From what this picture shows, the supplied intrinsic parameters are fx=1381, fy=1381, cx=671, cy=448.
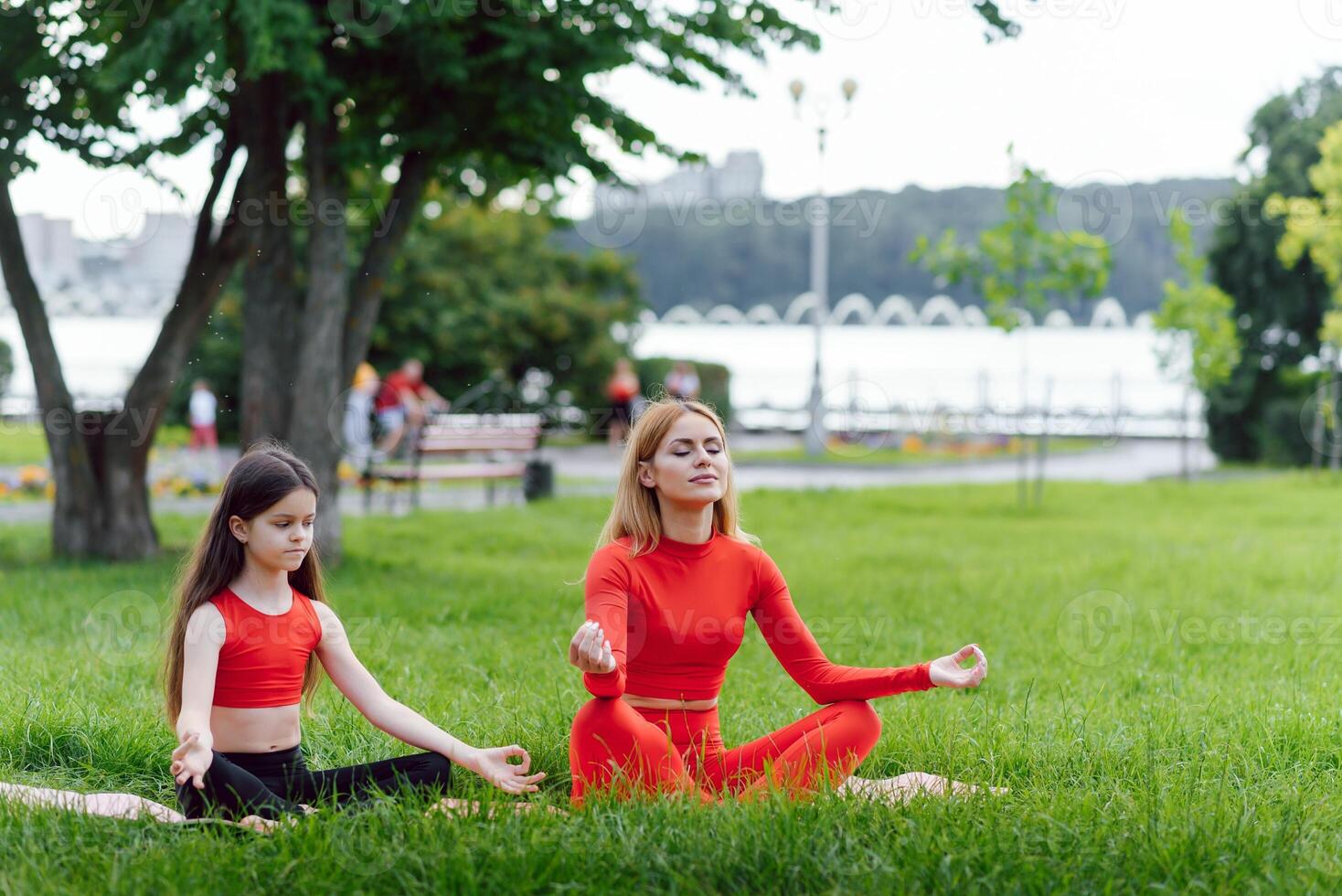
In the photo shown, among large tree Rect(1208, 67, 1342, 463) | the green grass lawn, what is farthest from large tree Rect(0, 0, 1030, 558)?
large tree Rect(1208, 67, 1342, 463)

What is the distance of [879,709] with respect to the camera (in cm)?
518

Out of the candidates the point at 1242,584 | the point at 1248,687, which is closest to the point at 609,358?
the point at 1242,584

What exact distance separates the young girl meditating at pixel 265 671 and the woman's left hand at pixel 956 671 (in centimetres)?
102

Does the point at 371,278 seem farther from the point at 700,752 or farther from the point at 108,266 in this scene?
the point at 108,266

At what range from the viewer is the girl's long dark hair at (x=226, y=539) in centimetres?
345

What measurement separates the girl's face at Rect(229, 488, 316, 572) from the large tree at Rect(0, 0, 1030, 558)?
14.3 feet

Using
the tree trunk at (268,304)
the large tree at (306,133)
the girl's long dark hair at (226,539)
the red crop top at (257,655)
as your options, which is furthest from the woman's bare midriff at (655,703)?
the tree trunk at (268,304)

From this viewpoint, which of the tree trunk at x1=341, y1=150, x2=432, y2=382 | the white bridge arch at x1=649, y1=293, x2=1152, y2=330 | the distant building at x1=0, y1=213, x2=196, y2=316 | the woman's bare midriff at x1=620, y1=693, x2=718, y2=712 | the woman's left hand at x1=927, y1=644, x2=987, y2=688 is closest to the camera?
the woman's left hand at x1=927, y1=644, x2=987, y2=688

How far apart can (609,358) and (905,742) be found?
24.9 meters

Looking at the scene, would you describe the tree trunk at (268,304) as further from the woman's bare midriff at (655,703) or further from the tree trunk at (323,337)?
the woman's bare midriff at (655,703)

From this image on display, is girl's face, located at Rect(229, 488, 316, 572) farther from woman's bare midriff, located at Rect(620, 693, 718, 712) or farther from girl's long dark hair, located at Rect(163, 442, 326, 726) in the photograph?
woman's bare midriff, located at Rect(620, 693, 718, 712)

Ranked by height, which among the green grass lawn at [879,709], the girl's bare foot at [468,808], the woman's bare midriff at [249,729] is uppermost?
the woman's bare midriff at [249,729]

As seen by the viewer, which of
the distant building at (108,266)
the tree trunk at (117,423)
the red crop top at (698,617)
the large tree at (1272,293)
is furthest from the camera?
the large tree at (1272,293)

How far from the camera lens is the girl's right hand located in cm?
309
